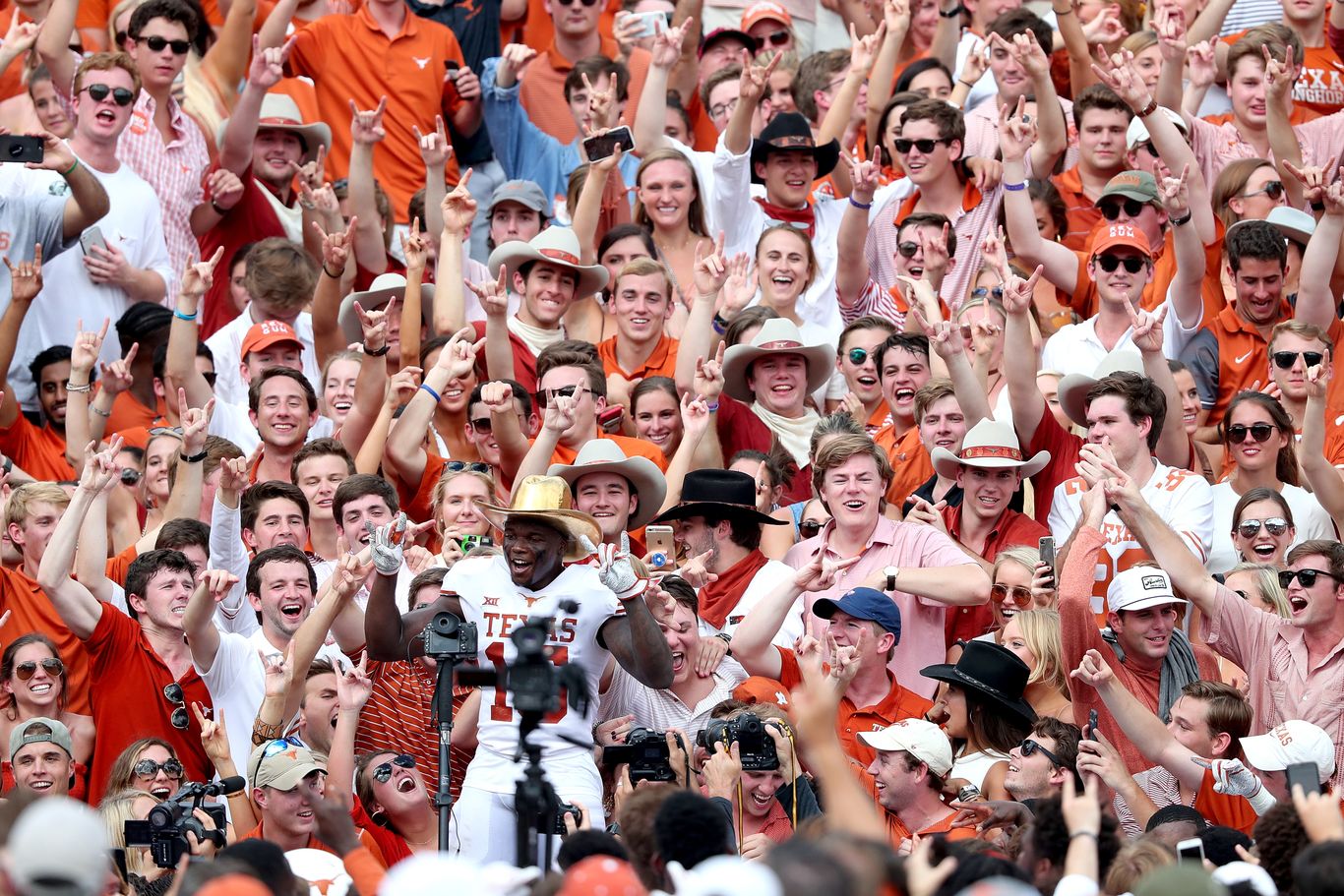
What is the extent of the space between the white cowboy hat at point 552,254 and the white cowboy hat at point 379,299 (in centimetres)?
37

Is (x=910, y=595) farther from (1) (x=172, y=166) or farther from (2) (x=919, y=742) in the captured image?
(1) (x=172, y=166)

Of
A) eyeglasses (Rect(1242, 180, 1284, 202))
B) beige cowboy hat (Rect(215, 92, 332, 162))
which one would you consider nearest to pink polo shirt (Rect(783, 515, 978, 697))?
eyeglasses (Rect(1242, 180, 1284, 202))

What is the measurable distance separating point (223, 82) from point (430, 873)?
27.9 ft

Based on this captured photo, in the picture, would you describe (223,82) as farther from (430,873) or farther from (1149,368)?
(430,873)

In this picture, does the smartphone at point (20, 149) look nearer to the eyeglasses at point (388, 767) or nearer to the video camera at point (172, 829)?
the eyeglasses at point (388, 767)

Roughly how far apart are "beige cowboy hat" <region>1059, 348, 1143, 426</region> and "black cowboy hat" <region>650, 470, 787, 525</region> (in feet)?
4.68

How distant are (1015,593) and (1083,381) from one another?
127cm

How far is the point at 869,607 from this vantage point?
27.5 feet

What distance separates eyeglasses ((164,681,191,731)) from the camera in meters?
8.61

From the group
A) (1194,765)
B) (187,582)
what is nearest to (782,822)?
(1194,765)

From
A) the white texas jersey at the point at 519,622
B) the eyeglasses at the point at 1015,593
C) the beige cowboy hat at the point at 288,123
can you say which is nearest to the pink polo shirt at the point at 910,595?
the eyeglasses at the point at 1015,593

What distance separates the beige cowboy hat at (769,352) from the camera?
10234mm

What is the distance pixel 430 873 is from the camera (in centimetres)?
494

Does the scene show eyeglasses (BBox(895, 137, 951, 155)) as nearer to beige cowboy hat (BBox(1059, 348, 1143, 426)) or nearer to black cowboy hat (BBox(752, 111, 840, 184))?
black cowboy hat (BBox(752, 111, 840, 184))
